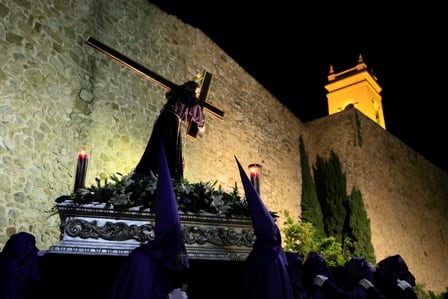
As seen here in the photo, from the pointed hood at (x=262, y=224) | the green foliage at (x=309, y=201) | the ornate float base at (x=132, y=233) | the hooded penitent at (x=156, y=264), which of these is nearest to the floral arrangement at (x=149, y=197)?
the ornate float base at (x=132, y=233)

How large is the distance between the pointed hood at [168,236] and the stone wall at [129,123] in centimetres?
343

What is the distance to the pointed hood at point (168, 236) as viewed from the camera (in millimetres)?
3139

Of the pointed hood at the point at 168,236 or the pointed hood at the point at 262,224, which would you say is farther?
the pointed hood at the point at 262,224

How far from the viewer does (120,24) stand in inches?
347

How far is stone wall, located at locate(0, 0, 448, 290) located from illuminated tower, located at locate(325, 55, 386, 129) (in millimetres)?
5927

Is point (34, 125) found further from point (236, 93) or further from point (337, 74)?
point (337, 74)

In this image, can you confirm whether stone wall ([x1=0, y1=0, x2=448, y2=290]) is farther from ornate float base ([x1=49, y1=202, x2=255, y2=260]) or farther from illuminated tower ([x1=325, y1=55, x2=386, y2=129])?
illuminated tower ([x1=325, y1=55, x2=386, y2=129])

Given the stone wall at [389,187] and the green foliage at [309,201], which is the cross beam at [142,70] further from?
the stone wall at [389,187]

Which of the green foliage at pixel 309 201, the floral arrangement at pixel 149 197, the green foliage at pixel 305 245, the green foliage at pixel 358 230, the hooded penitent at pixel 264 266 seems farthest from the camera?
the green foliage at pixel 309 201

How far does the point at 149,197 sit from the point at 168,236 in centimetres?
104

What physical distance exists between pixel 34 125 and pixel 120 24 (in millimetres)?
3246

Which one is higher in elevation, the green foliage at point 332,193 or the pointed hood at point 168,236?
the green foliage at point 332,193

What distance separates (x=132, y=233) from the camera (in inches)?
152

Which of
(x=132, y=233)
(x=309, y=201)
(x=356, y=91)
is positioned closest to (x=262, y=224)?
(x=132, y=233)
